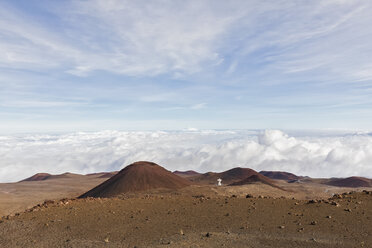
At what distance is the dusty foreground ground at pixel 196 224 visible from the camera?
574 inches

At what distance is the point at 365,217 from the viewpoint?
685 inches

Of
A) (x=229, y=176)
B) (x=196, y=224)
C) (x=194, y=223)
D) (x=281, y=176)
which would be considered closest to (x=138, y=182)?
(x=194, y=223)

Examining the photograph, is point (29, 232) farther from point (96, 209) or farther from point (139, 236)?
point (139, 236)

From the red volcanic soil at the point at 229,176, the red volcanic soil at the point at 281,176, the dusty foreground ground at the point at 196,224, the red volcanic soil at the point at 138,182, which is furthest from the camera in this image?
the red volcanic soil at the point at 281,176

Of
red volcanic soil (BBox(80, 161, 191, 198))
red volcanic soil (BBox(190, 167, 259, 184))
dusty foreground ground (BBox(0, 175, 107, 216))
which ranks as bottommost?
dusty foreground ground (BBox(0, 175, 107, 216))

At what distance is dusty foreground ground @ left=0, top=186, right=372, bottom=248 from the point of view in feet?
47.9

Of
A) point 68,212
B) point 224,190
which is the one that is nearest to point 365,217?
point 68,212

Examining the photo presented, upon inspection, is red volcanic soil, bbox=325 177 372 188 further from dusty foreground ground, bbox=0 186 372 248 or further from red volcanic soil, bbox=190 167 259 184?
dusty foreground ground, bbox=0 186 372 248

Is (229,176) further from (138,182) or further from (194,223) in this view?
(194,223)

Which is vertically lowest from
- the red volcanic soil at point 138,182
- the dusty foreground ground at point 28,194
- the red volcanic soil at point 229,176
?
the dusty foreground ground at point 28,194

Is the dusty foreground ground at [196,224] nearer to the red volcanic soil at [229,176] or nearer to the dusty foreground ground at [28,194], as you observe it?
the dusty foreground ground at [28,194]

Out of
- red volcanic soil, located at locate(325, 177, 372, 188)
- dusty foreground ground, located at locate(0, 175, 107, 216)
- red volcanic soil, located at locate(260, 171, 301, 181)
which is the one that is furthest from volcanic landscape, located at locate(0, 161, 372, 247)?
red volcanic soil, located at locate(260, 171, 301, 181)

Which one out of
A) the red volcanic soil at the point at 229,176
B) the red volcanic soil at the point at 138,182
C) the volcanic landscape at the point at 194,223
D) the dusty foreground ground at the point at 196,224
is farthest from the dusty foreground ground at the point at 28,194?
the red volcanic soil at the point at 229,176

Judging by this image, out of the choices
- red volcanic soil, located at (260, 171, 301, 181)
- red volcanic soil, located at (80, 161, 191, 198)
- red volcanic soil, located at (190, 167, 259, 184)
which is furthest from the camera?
red volcanic soil, located at (260, 171, 301, 181)
